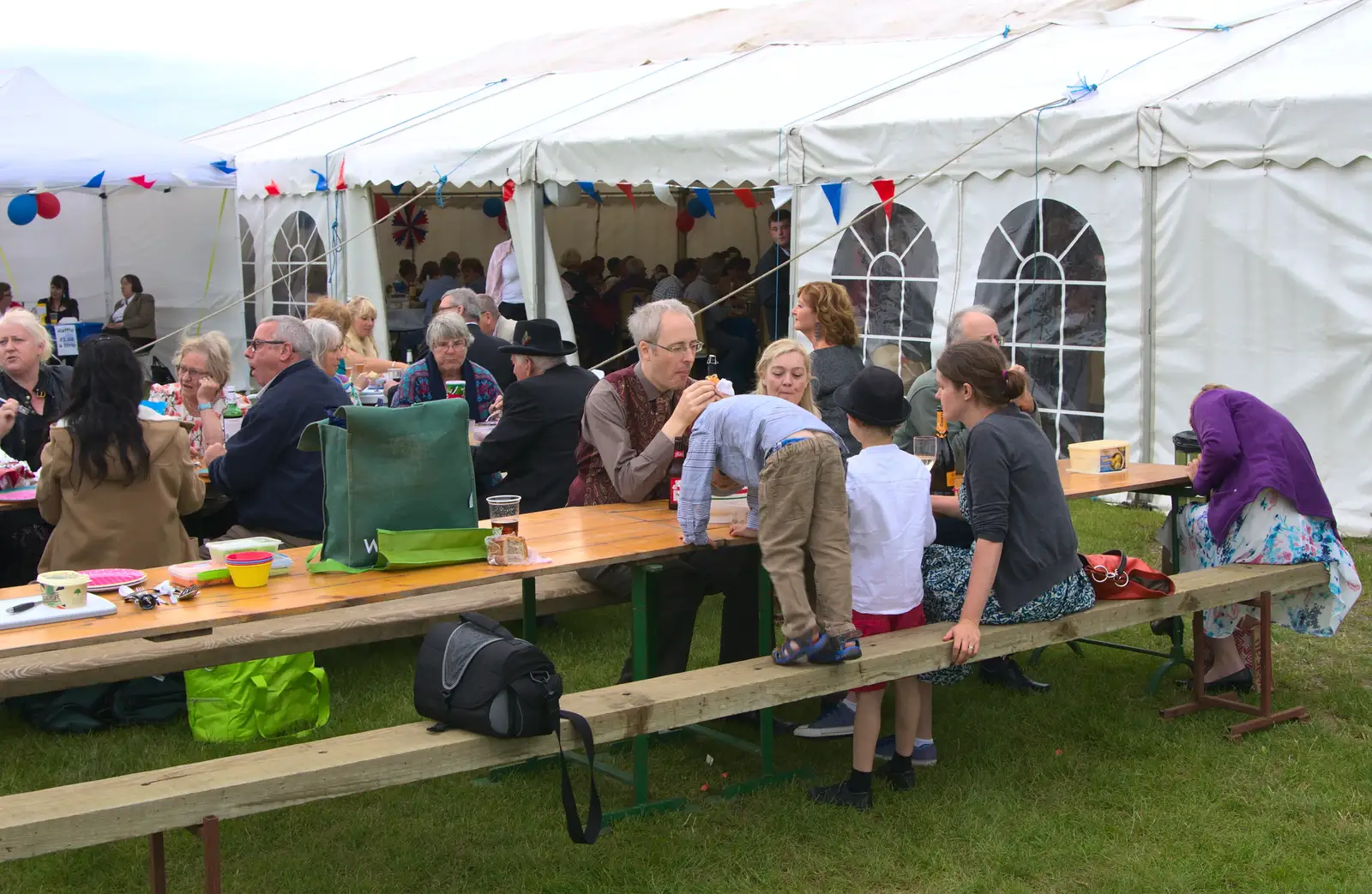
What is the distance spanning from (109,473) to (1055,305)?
549 cm

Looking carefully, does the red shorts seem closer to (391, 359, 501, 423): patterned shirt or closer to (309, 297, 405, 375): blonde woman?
(391, 359, 501, 423): patterned shirt

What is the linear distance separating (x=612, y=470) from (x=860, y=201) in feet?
15.0

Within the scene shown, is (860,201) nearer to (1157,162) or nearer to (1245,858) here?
(1157,162)

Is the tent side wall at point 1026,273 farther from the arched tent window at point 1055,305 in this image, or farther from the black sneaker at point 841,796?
the black sneaker at point 841,796

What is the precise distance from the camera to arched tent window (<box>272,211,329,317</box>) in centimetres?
1293

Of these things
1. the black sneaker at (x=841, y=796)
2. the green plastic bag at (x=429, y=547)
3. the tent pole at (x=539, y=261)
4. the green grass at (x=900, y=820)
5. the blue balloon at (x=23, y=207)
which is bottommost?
the green grass at (x=900, y=820)

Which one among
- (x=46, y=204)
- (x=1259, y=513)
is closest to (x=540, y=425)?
(x=1259, y=513)

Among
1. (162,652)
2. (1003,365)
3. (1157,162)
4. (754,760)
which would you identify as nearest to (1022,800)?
(754,760)

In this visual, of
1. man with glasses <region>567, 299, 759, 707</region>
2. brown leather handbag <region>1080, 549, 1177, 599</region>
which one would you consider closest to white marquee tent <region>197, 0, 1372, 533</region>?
brown leather handbag <region>1080, 549, 1177, 599</region>

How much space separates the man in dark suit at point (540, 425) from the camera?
17.9ft

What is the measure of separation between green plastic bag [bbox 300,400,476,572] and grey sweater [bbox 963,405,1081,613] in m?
1.44

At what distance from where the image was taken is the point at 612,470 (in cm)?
477

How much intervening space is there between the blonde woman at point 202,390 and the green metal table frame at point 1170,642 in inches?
136

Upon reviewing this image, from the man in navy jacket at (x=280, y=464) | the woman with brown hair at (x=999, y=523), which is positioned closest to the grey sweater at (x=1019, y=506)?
the woman with brown hair at (x=999, y=523)
